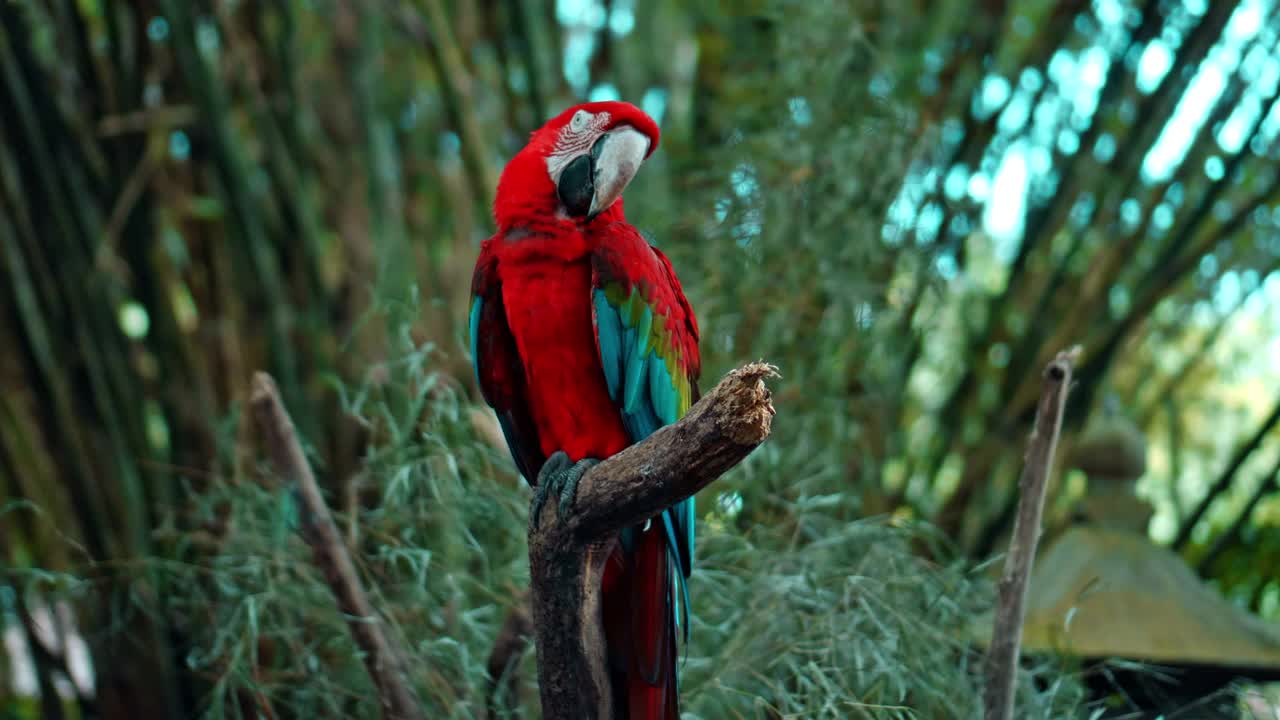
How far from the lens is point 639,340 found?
1.26 meters

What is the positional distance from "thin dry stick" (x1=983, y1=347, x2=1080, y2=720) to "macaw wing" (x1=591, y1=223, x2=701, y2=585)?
36 cm

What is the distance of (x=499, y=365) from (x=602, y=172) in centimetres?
29

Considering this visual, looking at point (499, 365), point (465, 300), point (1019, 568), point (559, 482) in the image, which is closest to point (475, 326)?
point (499, 365)

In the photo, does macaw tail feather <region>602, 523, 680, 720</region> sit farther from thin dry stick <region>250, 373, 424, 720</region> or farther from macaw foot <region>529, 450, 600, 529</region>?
thin dry stick <region>250, 373, 424, 720</region>

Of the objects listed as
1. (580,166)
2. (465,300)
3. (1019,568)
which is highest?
(465,300)

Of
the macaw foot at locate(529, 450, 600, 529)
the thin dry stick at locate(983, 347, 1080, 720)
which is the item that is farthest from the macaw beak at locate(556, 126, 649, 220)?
the thin dry stick at locate(983, 347, 1080, 720)

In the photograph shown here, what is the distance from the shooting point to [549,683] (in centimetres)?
107

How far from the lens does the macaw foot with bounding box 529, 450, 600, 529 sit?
1063 millimetres

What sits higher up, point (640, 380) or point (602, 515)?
point (640, 380)

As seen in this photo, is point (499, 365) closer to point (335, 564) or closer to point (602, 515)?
point (335, 564)

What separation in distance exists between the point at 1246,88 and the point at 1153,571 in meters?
1.22

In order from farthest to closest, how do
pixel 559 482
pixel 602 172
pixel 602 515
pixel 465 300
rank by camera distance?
1. pixel 465 300
2. pixel 602 172
3. pixel 559 482
4. pixel 602 515

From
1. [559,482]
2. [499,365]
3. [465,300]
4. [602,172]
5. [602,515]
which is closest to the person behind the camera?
[602,515]

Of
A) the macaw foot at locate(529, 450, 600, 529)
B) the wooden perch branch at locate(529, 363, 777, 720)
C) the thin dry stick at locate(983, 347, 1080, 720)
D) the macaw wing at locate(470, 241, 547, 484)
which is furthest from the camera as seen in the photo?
the macaw wing at locate(470, 241, 547, 484)
